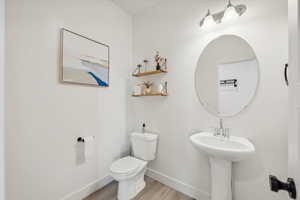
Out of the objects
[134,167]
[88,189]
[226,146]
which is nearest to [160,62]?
[226,146]

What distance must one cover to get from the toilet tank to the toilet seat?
133mm

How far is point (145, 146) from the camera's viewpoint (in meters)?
1.88

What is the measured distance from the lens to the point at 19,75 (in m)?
1.19

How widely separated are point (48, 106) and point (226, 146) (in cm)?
180

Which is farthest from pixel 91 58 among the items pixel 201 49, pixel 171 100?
pixel 201 49

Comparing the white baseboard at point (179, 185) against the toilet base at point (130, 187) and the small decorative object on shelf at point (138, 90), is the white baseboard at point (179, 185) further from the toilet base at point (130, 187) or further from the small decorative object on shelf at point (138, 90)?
the small decorative object on shelf at point (138, 90)

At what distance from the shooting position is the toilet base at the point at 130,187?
158 cm

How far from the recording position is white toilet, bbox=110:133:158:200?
1564mm

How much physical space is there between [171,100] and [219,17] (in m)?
1.06

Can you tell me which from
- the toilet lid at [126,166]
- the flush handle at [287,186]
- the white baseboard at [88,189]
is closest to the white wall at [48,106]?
the white baseboard at [88,189]

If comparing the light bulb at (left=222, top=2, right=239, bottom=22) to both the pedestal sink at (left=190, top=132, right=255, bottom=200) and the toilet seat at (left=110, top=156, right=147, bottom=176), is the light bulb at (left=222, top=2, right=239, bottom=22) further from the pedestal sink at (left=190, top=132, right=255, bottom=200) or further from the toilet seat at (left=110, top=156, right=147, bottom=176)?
the toilet seat at (left=110, top=156, right=147, bottom=176)

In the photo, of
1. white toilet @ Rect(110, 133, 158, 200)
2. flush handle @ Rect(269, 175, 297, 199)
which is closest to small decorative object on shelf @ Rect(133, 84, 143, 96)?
white toilet @ Rect(110, 133, 158, 200)

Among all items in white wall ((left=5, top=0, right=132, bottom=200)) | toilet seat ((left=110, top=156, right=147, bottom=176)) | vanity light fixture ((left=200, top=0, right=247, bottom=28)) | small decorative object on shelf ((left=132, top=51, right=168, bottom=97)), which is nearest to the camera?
white wall ((left=5, top=0, right=132, bottom=200))

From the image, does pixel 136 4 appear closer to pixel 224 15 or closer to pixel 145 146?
pixel 224 15
